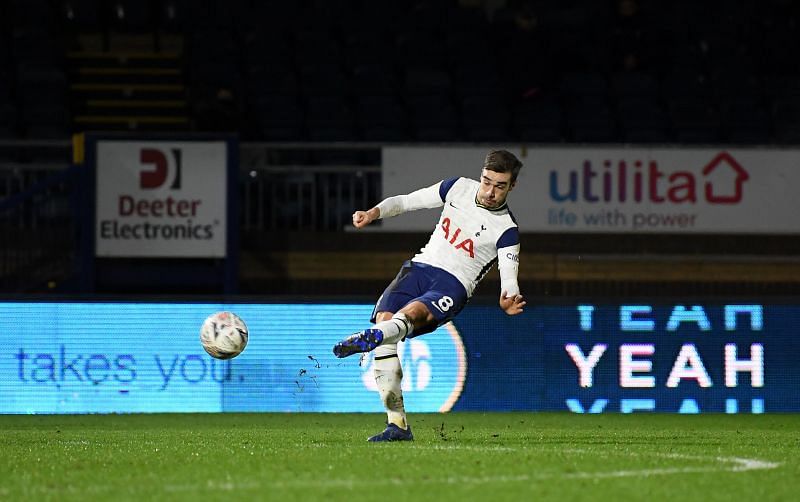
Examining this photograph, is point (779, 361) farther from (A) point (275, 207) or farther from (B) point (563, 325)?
(A) point (275, 207)

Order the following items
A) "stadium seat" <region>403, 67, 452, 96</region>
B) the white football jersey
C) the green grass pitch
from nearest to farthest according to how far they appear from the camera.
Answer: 1. the green grass pitch
2. the white football jersey
3. "stadium seat" <region>403, 67, 452, 96</region>

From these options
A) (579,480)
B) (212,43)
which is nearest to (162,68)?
(212,43)

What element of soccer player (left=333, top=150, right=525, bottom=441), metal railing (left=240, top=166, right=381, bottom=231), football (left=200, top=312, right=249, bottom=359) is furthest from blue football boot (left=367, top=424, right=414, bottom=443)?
metal railing (left=240, top=166, right=381, bottom=231)

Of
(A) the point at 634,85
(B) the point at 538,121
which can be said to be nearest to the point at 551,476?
(B) the point at 538,121

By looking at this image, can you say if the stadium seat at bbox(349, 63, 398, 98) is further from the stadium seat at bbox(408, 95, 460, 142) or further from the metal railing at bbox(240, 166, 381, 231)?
the metal railing at bbox(240, 166, 381, 231)

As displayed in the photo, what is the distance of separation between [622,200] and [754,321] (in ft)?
8.63

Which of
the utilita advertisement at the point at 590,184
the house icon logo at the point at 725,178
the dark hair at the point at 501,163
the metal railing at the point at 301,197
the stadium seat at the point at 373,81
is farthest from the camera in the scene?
the stadium seat at the point at 373,81

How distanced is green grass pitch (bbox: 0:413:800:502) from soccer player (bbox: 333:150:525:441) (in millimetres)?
556

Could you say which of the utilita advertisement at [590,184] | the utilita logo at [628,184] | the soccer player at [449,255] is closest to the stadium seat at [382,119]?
the utilita advertisement at [590,184]

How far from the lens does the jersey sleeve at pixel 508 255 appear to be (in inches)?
364

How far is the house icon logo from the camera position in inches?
711

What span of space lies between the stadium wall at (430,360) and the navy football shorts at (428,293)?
5982 mm

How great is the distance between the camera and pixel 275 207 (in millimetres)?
18453

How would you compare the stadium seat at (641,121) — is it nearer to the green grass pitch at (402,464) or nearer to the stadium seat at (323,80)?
the stadium seat at (323,80)
